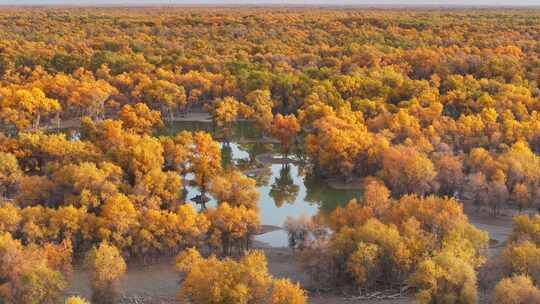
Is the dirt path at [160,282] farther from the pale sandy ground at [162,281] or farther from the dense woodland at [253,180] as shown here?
the dense woodland at [253,180]

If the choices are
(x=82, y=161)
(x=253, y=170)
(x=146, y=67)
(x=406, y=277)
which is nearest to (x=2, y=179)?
(x=82, y=161)

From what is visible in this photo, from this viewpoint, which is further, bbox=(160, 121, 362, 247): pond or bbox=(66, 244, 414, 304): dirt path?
bbox=(160, 121, 362, 247): pond

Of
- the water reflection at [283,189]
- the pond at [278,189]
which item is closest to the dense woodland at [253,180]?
the pond at [278,189]

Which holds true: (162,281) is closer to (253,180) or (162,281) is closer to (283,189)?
(253,180)

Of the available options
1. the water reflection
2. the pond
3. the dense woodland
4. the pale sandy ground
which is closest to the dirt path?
the pale sandy ground

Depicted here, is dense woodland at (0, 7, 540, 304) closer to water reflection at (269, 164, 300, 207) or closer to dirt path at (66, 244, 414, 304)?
dirt path at (66, 244, 414, 304)
